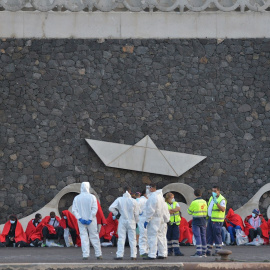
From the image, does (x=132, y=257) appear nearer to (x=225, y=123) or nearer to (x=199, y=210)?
(x=199, y=210)

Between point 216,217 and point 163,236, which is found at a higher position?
point 216,217

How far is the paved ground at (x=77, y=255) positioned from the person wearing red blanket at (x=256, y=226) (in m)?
1.02

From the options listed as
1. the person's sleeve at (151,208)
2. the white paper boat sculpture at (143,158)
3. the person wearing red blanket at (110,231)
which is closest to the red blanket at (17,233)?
the person wearing red blanket at (110,231)

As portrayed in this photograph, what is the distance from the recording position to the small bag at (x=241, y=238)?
26297 millimetres

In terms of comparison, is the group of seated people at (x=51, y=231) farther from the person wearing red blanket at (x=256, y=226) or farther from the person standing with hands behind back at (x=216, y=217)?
the person standing with hands behind back at (x=216, y=217)

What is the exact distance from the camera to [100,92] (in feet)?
90.1

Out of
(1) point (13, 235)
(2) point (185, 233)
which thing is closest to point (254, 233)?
(2) point (185, 233)

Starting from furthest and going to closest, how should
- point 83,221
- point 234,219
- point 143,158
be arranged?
1. point 143,158
2. point 234,219
3. point 83,221

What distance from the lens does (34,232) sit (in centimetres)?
2591

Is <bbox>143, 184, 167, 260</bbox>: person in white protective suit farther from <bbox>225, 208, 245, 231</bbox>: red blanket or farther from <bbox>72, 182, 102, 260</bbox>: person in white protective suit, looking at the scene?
<bbox>225, 208, 245, 231</bbox>: red blanket

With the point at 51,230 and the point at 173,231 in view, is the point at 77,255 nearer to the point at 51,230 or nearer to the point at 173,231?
the point at 173,231

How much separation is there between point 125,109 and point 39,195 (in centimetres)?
327

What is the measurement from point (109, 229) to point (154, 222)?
5.62m

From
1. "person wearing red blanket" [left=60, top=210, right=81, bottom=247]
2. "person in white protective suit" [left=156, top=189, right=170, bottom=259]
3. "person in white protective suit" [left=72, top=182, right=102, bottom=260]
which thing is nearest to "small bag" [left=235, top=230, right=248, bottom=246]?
"person wearing red blanket" [left=60, top=210, right=81, bottom=247]
